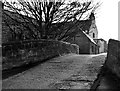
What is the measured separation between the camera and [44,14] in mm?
9188

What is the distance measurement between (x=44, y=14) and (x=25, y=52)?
445 centimetres

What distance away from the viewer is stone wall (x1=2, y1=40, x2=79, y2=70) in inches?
179

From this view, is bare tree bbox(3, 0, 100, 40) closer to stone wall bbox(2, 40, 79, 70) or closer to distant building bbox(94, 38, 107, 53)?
stone wall bbox(2, 40, 79, 70)

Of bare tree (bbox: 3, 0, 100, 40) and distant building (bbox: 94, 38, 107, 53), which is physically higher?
bare tree (bbox: 3, 0, 100, 40)

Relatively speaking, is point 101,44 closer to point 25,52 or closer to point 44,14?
point 44,14

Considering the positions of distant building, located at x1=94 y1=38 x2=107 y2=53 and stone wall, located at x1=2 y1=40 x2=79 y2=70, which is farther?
distant building, located at x1=94 y1=38 x2=107 y2=53

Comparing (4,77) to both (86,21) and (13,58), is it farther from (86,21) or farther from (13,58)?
(86,21)

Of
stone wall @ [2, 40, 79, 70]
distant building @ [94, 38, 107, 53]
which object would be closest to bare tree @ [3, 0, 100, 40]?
stone wall @ [2, 40, 79, 70]

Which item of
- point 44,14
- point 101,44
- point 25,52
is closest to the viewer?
point 25,52

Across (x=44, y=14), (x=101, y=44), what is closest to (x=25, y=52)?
(x=44, y=14)

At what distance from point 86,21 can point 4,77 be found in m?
7.87

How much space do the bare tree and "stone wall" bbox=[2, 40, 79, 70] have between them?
2.01 meters

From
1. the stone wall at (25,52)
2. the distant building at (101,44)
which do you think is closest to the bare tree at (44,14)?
the stone wall at (25,52)

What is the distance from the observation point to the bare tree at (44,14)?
8.69 meters
